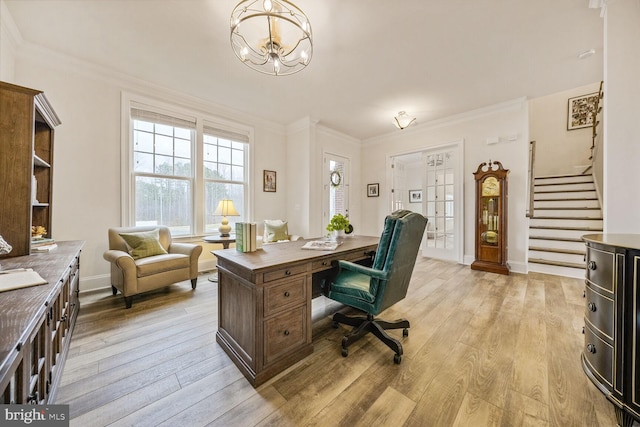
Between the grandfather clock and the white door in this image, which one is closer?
the grandfather clock

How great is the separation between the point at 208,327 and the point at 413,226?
2.02m

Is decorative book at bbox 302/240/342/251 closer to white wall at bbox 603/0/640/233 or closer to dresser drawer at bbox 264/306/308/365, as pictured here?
dresser drawer at bbox 264/306/308/365

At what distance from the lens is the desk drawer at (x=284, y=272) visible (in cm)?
152

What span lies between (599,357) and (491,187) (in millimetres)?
3176

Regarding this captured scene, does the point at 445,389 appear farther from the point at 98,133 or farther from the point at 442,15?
the point at 98,133

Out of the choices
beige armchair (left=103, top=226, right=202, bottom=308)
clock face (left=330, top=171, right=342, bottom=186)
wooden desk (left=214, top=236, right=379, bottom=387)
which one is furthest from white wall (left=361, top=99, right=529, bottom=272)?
beige armchair (left=103, top=226, right=202, bottom=308)

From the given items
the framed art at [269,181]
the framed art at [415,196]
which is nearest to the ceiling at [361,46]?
the framed art at [269,181]

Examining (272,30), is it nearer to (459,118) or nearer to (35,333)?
(35,333)

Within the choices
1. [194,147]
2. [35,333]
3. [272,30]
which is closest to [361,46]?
[272,30]

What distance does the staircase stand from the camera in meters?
3.79

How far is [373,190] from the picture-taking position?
19.4ft

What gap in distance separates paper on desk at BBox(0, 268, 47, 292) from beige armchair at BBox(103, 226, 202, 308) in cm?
149

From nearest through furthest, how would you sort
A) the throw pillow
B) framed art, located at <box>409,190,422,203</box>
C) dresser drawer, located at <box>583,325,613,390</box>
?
dresser drawer, located at <box>583,325,613,390</box> → the throw pillow → framed art, located at <box>409,190,422,203</box>

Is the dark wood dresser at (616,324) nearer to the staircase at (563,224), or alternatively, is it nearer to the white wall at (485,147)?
the white wall at (485,147)
